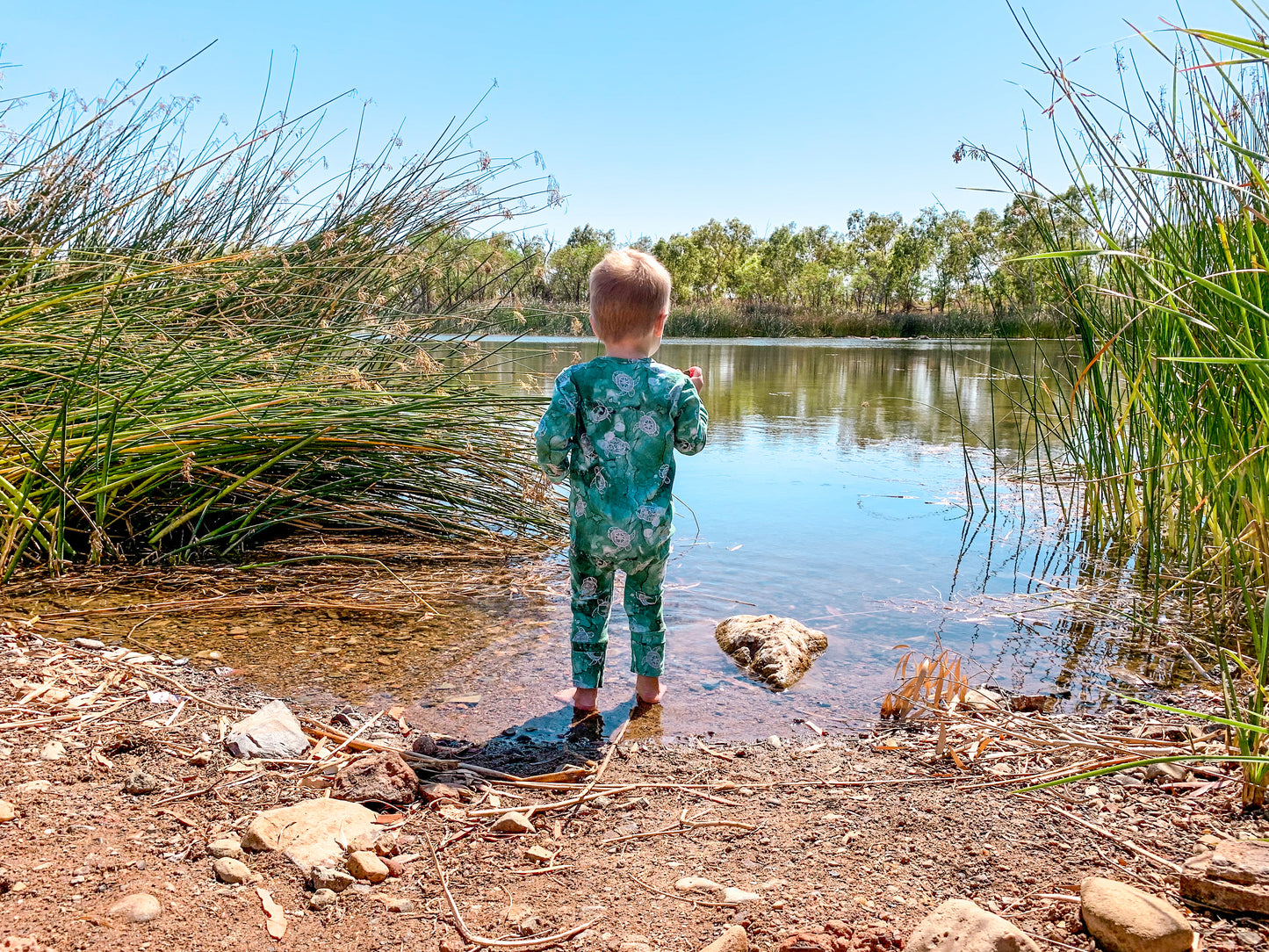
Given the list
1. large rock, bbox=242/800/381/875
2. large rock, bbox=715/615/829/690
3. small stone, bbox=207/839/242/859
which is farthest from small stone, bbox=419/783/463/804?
large rock, bbox=715/615/829/690

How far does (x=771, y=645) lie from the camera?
2975 mm

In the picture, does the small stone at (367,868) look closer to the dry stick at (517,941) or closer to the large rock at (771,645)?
Result: the dry stick at (517,941)

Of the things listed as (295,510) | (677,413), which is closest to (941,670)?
(677,413)

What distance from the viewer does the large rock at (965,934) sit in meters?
1.32

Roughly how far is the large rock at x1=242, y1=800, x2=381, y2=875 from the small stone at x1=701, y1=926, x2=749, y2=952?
2.26 ft

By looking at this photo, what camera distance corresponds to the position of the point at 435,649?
10.0ft

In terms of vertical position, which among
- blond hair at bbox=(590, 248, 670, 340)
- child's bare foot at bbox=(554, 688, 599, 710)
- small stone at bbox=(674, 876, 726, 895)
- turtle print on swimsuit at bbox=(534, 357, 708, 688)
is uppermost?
blond hair at bbox=(590, 248, 670, 340)

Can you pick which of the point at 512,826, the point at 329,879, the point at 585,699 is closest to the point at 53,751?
the point at 329,879

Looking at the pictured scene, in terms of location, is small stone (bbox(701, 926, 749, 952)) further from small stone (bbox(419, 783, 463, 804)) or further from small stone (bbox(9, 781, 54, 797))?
small stone (bbox(9, 781, 54, 797))

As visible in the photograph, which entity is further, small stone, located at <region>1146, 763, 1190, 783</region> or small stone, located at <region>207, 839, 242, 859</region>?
small stone, located at <region>1146, 763, 1190, 783</region>

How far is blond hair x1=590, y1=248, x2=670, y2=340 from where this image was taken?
98.4 inches

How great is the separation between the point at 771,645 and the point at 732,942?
5.31 feet

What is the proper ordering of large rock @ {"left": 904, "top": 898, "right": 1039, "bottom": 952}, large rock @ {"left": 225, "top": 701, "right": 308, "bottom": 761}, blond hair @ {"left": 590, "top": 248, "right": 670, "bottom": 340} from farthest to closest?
blond hair @ {"left": 590, "top": 248, "right": 670, "bottom": 340}, large rock @ {"left": 225, "top": 701, "right": 308, "bottom": 761}, large rock @ {"left": 904, "top": 898, "right": 1039, "bottom": 952}

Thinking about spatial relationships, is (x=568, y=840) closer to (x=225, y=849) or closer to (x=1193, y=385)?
(x=225, y=849)
